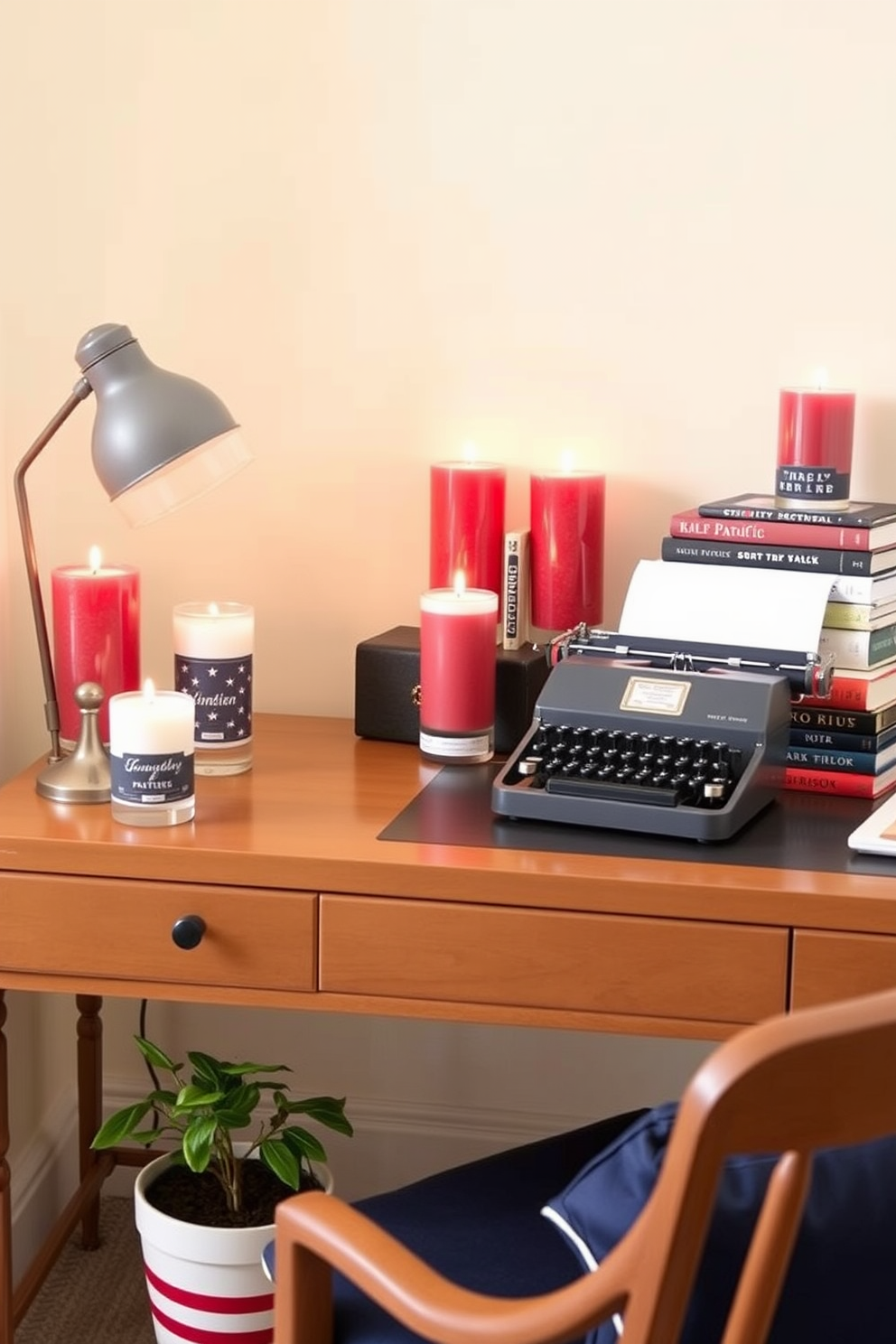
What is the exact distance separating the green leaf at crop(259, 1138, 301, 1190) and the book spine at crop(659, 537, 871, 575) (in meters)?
0.79

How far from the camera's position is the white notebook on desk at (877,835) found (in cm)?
158

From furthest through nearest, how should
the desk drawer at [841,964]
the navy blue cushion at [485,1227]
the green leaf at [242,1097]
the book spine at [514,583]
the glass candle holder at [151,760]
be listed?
1. the book spine at [514,583]
2. the green leaf at [242,1097]
3. the glass candle holder at [151,760]
4. the desk drawer at [841,964]
5. the navy blue cushion at [485,1227]

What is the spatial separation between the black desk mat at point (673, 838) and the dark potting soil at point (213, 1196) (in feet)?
1.67

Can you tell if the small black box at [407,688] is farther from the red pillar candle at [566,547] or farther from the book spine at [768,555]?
the book spine at [768,555]

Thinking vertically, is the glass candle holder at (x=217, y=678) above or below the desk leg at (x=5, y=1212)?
above

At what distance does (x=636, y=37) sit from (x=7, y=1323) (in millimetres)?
1578

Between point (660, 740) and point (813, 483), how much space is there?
38 cm

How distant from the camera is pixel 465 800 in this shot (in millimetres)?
1763

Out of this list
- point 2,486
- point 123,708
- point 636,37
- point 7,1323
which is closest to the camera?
point 123,708

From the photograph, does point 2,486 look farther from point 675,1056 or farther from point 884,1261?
point 884,1261

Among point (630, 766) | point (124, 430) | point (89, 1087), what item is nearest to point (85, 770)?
point (124, 430)

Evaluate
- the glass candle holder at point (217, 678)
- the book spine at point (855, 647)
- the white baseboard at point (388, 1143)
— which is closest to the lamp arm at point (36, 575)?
the glass candle holder at point (217, 678)

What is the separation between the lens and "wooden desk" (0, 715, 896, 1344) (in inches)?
59.7

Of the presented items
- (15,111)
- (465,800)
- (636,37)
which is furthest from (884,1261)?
(15,111)
